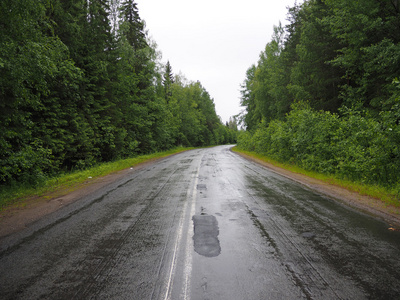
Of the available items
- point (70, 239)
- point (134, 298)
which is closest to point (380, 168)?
point (134, 298)

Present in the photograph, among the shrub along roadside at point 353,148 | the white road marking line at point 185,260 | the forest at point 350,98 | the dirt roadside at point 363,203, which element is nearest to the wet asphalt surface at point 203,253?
the white road marking line at point 185,260

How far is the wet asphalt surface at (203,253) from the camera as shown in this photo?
8.58ft

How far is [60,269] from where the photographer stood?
10.0ft

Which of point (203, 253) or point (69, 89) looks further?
point (69, 89)

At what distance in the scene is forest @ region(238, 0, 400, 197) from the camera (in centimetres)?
812

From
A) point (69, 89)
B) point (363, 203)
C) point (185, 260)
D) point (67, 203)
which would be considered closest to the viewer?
point (185, 260)

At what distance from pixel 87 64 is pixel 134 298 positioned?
17192 millimetres

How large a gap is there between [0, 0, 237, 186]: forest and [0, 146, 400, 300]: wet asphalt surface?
447cm

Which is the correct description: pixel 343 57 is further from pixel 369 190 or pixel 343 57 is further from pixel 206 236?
pixel 206 236

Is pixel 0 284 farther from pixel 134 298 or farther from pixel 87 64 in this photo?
pixel 87 64

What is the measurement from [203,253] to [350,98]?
16517 mm

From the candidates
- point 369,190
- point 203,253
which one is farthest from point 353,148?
point 203,253

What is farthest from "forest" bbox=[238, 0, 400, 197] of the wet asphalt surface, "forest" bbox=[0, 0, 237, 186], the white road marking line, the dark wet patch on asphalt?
"forest" bbox=[0, 0, 237, 186]

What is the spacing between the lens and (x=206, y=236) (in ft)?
13.5
